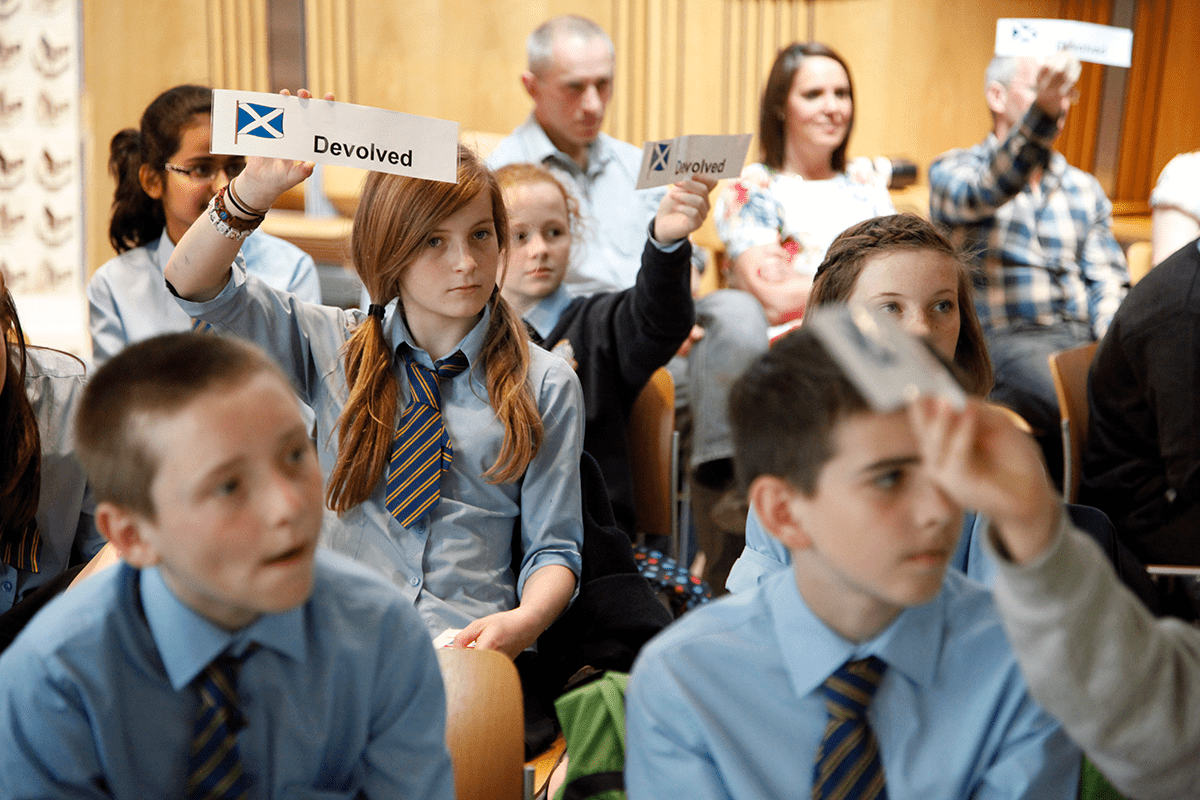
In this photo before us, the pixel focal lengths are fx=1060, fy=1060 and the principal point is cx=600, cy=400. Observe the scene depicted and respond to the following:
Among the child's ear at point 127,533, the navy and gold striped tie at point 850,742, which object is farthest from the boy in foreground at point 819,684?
the child's ear at point 127,533

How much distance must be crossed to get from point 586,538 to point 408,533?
298 mm

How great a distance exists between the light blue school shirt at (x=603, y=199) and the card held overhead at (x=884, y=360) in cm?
238

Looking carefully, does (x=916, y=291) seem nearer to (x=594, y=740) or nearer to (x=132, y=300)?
(x=594, y=740)

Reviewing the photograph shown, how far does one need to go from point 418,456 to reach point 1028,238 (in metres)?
2.46

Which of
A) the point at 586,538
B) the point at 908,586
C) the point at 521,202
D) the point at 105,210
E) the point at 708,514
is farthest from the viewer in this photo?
the point at 105,210

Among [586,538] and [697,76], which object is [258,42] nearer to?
[697,76]

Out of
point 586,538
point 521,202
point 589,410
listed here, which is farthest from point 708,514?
point 586,538

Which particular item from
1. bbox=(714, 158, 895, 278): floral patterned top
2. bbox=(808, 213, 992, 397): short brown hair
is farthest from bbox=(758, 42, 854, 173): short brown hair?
bbox=(808, 213, 992, 397): short brown hair

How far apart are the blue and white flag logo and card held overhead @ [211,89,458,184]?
44 centimetres

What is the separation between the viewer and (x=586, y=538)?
175 centimetres

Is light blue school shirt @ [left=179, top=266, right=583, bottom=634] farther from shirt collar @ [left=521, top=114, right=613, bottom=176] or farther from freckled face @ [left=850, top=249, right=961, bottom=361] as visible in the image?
shirt collar @ [left=521, top=114, right=613, bottom=176]

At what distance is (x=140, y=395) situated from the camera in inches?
38.1

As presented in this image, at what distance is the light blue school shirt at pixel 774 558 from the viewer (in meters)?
1.36

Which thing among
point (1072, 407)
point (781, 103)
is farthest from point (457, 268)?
point (781, 103)
